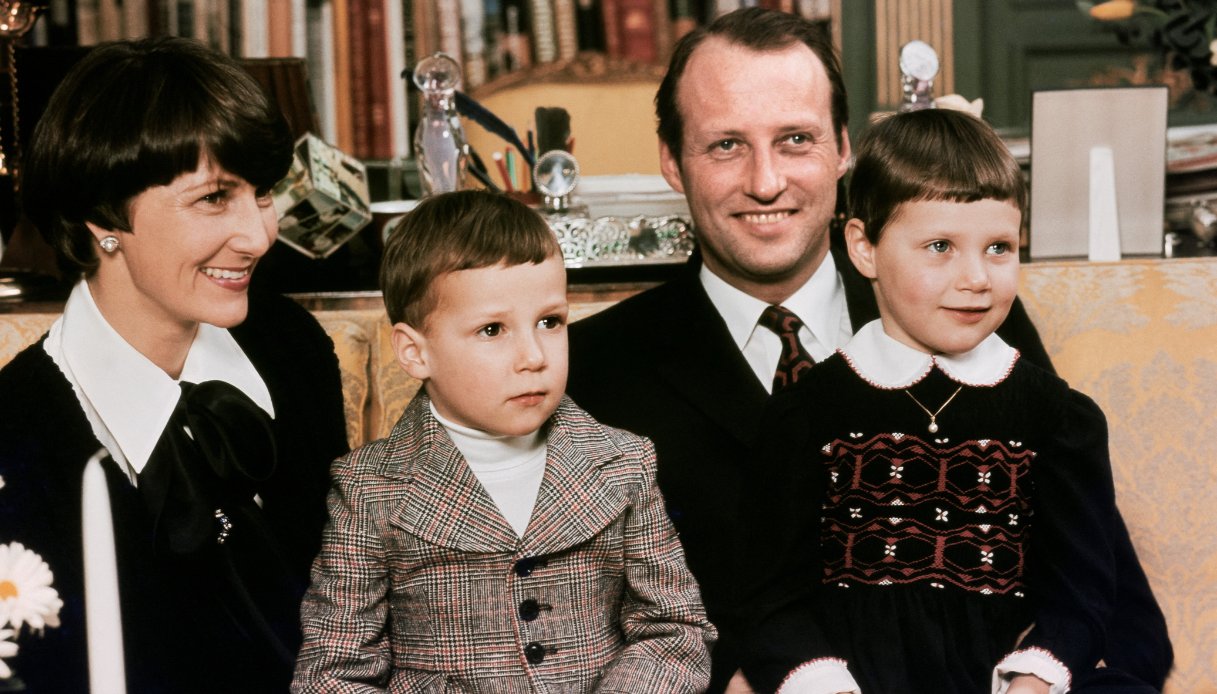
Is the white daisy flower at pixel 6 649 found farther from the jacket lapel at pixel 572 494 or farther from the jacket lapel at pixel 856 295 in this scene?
the jacket lapel at pixel 856 295

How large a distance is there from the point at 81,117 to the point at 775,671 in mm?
1194

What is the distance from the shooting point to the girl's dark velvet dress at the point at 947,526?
1655mm

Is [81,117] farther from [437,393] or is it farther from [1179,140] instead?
[1179,140]

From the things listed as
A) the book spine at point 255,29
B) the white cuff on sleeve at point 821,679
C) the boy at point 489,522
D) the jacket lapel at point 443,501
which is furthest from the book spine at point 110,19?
the white cuff on sleeve at point 821,679

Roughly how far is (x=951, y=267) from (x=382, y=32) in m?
2.79

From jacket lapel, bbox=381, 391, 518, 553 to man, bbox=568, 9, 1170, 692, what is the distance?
0.43m

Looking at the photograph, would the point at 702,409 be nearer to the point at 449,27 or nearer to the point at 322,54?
the point at 449,27

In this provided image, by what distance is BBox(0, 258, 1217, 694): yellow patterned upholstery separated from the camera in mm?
2188

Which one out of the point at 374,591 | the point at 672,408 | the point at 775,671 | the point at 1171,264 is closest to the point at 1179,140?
the point at 1171,264

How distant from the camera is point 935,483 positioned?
5.49ft

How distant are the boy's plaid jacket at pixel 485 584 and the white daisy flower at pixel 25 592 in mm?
331

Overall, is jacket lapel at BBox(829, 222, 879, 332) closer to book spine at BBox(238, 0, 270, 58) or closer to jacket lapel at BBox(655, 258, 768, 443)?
jacket lapel at BBox(655, 258, 768, 443)

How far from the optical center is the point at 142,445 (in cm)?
163

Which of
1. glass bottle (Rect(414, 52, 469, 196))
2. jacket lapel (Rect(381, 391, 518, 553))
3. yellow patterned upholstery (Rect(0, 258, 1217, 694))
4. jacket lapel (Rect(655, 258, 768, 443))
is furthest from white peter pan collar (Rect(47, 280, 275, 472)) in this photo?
glass bottle (Rect(414, 52, 469, 196))
